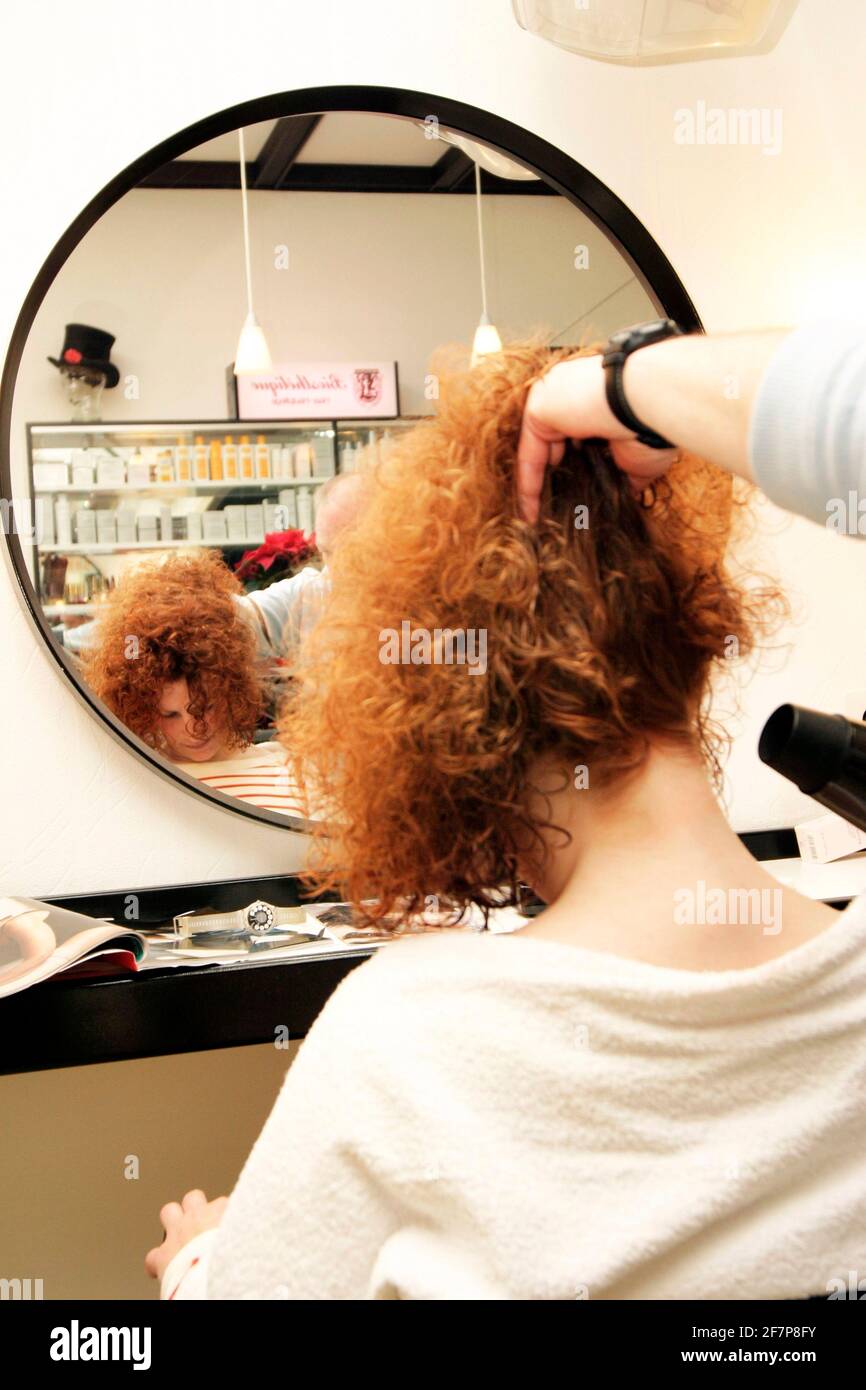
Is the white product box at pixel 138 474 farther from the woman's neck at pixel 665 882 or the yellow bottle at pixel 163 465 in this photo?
the woman's neck at pixel 665 882

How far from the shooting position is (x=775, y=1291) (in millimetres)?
692

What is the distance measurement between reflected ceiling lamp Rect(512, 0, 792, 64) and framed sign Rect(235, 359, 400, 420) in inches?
19.8

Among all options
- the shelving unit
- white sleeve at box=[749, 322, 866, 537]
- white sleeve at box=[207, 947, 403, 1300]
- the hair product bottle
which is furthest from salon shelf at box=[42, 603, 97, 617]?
white sleeve at box=[749, 322, 866, 537]

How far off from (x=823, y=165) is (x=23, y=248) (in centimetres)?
136

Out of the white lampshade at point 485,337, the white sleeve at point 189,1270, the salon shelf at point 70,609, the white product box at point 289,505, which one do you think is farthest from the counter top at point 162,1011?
the white lampshade at point 485,337

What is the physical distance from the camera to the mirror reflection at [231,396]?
1.71 meters

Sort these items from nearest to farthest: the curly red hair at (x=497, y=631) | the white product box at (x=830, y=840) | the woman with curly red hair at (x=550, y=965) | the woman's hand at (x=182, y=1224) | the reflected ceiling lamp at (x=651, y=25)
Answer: the woman with curly red hair at (x=550, y=965), the curly red hair at (x=497, y=631), the woman's hand at (x=182, y=1224), the reflected ceiling lamp at (x=651, y=25), the white product box at (x=830, y=840)

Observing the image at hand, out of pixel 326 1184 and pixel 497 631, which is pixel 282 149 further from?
pixel 326 1184

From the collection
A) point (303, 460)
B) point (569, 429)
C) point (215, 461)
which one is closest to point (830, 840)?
point (303, 460)

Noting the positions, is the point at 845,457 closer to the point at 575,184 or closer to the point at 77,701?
the point at 77,701

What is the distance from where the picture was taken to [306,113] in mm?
1800

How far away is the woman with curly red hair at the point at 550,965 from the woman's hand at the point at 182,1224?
7cm

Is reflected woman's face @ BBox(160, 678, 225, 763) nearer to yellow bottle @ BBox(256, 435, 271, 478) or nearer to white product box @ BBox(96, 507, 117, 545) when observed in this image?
white product box @ BBox(96, 507, 117, 545)

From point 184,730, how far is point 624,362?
3.89ft
